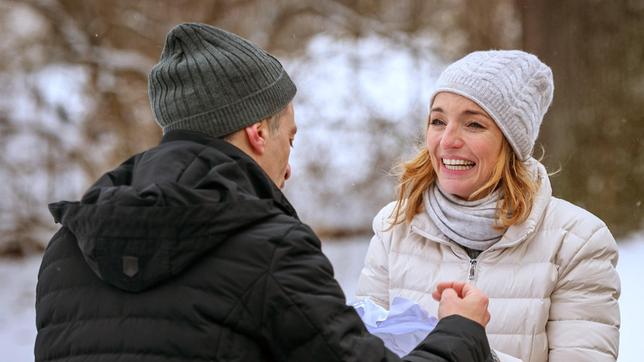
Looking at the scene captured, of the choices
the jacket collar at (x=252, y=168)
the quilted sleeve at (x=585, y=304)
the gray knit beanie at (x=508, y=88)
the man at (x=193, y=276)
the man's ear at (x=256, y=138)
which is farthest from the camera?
the gray knit beanie at (x=508, y=88)

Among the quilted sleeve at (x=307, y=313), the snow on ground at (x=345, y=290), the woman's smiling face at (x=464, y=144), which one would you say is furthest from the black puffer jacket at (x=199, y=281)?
the snow on ground at (x=345, y=290)

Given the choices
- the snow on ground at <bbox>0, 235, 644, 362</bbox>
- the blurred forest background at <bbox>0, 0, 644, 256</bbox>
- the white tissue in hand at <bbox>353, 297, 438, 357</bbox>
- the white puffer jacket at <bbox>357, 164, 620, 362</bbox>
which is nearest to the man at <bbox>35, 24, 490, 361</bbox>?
the white tissue in hand at <bbox>353, 297, 438, 357</bbox>

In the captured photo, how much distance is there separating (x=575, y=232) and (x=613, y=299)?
0.20 metres

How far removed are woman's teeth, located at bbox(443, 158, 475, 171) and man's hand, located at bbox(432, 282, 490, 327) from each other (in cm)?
61

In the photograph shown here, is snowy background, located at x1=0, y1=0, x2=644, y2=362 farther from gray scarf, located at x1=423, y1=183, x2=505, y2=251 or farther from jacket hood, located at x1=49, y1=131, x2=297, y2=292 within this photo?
jacket hood, located at x1=49, y1=131, x2=297, y2=292

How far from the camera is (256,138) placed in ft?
6.60

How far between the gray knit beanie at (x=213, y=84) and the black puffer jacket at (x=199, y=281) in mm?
192

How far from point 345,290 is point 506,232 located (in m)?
4.79

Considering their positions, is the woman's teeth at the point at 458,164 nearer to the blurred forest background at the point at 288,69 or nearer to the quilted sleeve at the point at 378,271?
the quilted sleeve at the point at 378,271

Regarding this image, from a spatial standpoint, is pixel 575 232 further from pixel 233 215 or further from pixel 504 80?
pixel 233 215

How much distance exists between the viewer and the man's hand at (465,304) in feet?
6.70

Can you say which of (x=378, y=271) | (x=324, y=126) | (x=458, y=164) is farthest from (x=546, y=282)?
(x=324, y=126)

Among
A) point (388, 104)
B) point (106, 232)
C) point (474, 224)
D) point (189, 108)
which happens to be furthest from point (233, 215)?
point (388, 104)

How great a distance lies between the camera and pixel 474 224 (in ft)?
8.70
